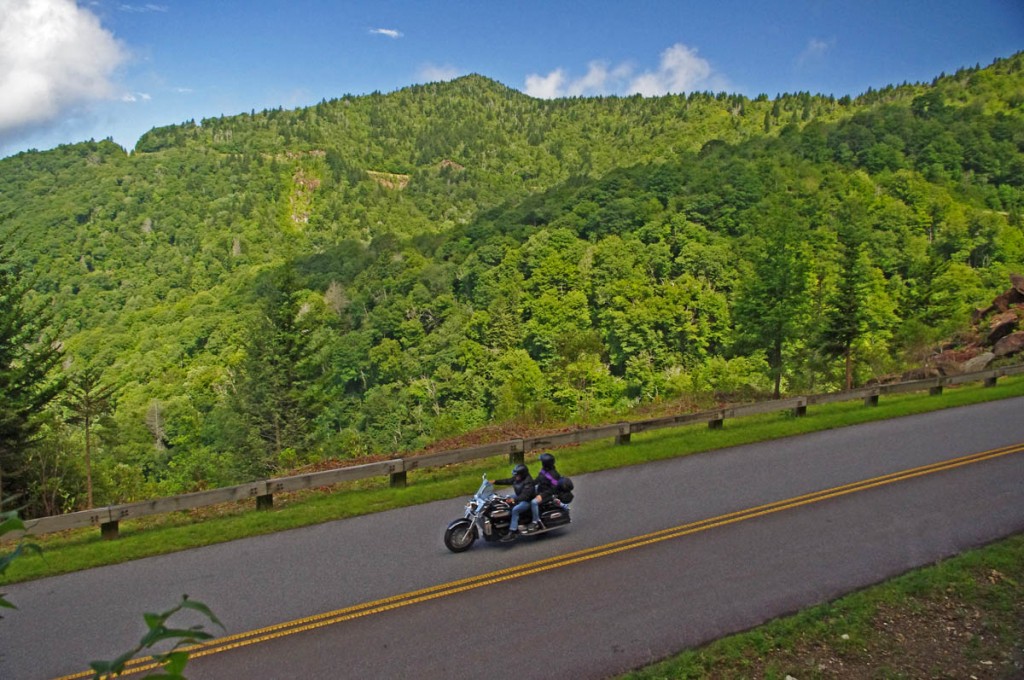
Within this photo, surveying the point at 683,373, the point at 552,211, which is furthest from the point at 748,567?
the point at 552,211

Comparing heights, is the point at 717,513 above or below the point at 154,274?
below

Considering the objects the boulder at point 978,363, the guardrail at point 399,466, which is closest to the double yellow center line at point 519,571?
the guardrail at point 399,466

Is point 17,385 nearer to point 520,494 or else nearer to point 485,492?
point 485,492

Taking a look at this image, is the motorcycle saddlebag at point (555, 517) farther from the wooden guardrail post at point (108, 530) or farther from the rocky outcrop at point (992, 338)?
the rocky outcrop at point (992, 338)

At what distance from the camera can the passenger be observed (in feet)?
35.8

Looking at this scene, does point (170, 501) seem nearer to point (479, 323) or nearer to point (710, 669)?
point (710, 669)

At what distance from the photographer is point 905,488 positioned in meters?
12.9

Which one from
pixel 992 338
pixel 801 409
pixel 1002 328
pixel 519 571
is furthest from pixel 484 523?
pixel 1002 328

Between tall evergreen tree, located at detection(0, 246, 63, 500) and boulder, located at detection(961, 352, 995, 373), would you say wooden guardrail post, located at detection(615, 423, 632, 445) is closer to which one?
tall evergreen tree, located at detection(0, 246, 63, 500)

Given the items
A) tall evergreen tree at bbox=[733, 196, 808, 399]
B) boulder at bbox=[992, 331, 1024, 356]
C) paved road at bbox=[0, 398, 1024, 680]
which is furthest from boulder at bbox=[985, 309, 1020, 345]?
paved road at bbox=[0, 398, 1024, 680]

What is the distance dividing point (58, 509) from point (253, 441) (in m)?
37.0

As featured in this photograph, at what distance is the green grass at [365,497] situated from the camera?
1095 centimetres

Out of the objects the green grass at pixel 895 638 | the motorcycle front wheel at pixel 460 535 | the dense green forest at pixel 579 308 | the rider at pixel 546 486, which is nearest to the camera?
the green grass at pixel 895 638

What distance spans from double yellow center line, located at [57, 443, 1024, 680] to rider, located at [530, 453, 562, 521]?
0.96 m
